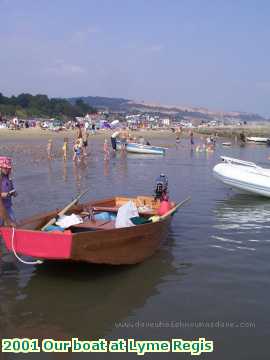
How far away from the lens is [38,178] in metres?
19.8

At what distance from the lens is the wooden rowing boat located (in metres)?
6.71

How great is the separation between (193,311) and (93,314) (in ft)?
A: 4.70

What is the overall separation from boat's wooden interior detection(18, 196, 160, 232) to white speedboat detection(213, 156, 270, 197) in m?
5.18

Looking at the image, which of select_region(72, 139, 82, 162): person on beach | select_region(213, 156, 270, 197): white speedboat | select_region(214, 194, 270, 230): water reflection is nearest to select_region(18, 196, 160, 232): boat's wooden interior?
select_region(214, 194, 270, 230): water reflection

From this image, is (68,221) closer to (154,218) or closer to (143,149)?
(154,218)

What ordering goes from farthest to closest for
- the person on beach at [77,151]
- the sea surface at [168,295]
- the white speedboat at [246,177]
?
the person on beach at [77,151] → the white speedboat at [246,177] → the sea surface at [168,295]

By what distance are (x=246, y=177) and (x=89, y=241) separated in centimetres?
949

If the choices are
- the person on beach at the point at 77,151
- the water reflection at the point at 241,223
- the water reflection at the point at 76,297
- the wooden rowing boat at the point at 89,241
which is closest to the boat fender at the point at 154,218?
the wooden rowing boat at the point at 89,241

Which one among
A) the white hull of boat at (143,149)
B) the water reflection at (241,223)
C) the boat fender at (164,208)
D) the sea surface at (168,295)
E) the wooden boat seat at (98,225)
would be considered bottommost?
the sea surface at (168,295)

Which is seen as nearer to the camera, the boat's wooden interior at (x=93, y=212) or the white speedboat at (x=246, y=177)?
the boat's wooden interior at (x=93, y=212)

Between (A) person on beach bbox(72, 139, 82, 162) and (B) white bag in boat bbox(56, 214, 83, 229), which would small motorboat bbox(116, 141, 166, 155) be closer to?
(A) person on beach bbox(72, 139, 82, 162)

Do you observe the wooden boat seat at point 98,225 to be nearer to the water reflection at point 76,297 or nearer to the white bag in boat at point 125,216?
the white bag in boat at point 125,216

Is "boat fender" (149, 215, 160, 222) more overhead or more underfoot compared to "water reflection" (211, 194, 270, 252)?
more overhead

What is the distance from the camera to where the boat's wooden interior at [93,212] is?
8.13 m
